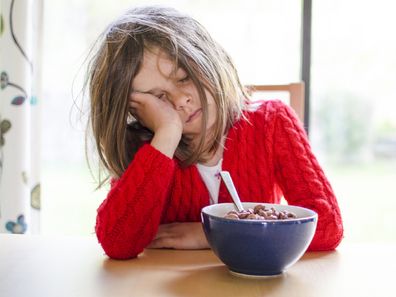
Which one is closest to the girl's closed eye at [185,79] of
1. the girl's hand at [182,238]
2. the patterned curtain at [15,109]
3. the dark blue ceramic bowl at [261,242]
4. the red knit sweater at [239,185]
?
the red knit sweater at [239,185]

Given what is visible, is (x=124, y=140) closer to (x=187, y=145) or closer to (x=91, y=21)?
(x=187, y=145)

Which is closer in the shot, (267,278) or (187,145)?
(267,278)

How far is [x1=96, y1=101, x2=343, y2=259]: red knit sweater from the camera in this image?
914 mm

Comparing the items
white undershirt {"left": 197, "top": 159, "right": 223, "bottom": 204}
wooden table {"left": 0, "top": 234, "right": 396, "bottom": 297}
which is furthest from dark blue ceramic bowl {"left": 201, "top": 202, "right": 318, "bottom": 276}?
white undershirt {"left": 197, "top": 159, "right": 223, "bottom": 204}

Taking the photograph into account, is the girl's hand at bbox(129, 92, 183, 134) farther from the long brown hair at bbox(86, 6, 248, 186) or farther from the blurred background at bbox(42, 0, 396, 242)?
the blurred background at bbox(42, 0, 396, 242)

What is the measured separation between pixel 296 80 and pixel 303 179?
1499mm

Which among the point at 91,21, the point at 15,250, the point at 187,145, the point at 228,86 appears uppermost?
the point at 91,21

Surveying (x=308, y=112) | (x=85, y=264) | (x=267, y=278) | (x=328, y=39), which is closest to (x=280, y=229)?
(x=267, y=278)

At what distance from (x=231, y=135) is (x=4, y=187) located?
1.09 m

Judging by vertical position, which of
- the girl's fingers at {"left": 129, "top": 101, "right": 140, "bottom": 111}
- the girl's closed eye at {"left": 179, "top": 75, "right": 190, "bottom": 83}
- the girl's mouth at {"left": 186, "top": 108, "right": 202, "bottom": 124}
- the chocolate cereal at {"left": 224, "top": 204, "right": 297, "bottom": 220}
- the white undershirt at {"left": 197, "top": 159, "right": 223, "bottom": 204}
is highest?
the girl's closed eye at {"left": 179, "top": 75, "right": 190, "bottom": 83}

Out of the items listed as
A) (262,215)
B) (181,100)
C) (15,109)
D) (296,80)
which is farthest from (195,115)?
(296,80)

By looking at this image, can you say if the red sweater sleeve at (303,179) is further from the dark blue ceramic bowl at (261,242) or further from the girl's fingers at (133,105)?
the girl's fingers at (133,105)

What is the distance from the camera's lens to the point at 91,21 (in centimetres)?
294

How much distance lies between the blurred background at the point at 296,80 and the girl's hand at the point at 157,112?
16 centimetres
